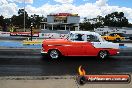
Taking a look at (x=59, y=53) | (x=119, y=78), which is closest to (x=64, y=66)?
(x=59, y=53)

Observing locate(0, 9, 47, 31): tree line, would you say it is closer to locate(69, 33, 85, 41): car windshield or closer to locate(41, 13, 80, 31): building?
locate(41, 13, 80, 31): building

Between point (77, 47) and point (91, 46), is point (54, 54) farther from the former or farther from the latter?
point (91, 46)

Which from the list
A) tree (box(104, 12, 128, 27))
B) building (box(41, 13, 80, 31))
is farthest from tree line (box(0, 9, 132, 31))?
building (box(41, 13, 80, 31))

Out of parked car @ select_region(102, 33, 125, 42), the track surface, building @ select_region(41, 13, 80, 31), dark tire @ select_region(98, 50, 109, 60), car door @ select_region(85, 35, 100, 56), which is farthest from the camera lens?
building @ select_region(41, 13, 80, 31)

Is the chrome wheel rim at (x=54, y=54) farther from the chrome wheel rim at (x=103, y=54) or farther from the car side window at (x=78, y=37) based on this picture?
the chrome wheel rim at (x=103, y=54)

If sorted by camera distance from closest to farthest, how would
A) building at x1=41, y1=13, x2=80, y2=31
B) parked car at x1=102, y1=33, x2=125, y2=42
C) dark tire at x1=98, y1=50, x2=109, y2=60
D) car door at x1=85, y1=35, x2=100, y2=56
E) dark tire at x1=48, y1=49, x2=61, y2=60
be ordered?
dark tire at x1=48, y1=49, x2=61, y2=60 < car door at x1=85, y1=35, x2=100, y2=56 < dark tire at x1=98, y1=50, x2=109, y2=60 < parked car at x1=102, y1=33, x2=125, y2=42 < building at x1=41, y1=13, x2=80, y2=31

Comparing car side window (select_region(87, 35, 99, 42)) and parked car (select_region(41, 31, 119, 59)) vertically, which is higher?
car side window (select_region(87, 35, 99, 42))

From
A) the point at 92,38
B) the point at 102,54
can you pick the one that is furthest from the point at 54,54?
the point at 102,54

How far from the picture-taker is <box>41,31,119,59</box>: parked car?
17.2 metres

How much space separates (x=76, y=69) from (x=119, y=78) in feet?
25.0

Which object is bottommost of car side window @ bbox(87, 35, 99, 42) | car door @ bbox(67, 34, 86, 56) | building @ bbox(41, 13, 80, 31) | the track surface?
the track surface

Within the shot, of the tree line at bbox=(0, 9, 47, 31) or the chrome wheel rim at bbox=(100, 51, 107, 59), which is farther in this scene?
the tree line at bbox=(0, 9, 47, 31)

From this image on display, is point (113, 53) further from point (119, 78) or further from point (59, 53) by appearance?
point (119, 78)

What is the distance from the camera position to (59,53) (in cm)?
1734
